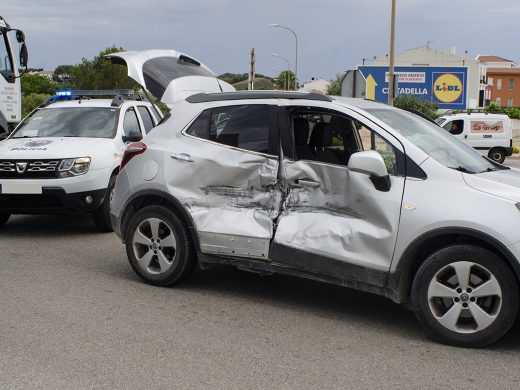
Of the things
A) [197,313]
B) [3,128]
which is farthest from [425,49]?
[197,313]

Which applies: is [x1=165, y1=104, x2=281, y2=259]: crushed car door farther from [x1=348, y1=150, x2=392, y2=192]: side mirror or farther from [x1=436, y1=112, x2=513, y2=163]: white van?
[x1=436, y1=112, x2=513, y2=163]: white van

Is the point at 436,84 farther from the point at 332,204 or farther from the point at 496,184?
the point at 496,184

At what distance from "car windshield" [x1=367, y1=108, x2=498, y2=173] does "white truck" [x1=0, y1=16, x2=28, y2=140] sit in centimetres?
933

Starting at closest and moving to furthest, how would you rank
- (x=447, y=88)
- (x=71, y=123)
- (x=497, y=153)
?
(x=71, y=123), (x=497, y=153), (x=447, y=88)

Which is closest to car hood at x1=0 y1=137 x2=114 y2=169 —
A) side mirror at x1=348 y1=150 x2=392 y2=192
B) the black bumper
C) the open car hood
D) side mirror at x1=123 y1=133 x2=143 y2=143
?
side mirror at x1=123 y1=133 x2=143 y2=143

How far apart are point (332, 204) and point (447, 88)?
63.2 metres

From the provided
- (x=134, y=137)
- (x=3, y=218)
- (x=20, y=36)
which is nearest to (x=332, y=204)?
(x=134, y=137)

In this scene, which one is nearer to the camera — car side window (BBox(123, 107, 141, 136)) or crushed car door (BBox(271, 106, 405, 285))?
crushed car door (BBox(271, 106, 405, 285))

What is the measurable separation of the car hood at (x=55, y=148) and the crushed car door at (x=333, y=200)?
3.81 meters

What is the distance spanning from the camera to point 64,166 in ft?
27.9

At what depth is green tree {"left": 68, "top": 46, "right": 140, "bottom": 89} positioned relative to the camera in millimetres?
53344

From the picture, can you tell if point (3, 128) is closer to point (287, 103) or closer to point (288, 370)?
point (287, 103)

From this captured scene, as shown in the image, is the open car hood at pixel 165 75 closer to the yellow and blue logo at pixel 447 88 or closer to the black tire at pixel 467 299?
the black tire at pixel 467 299

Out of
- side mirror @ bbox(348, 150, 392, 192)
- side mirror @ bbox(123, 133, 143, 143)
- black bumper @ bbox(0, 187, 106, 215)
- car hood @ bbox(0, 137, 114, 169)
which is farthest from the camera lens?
side mirror @ bbox(123, 133, 143, 143)
